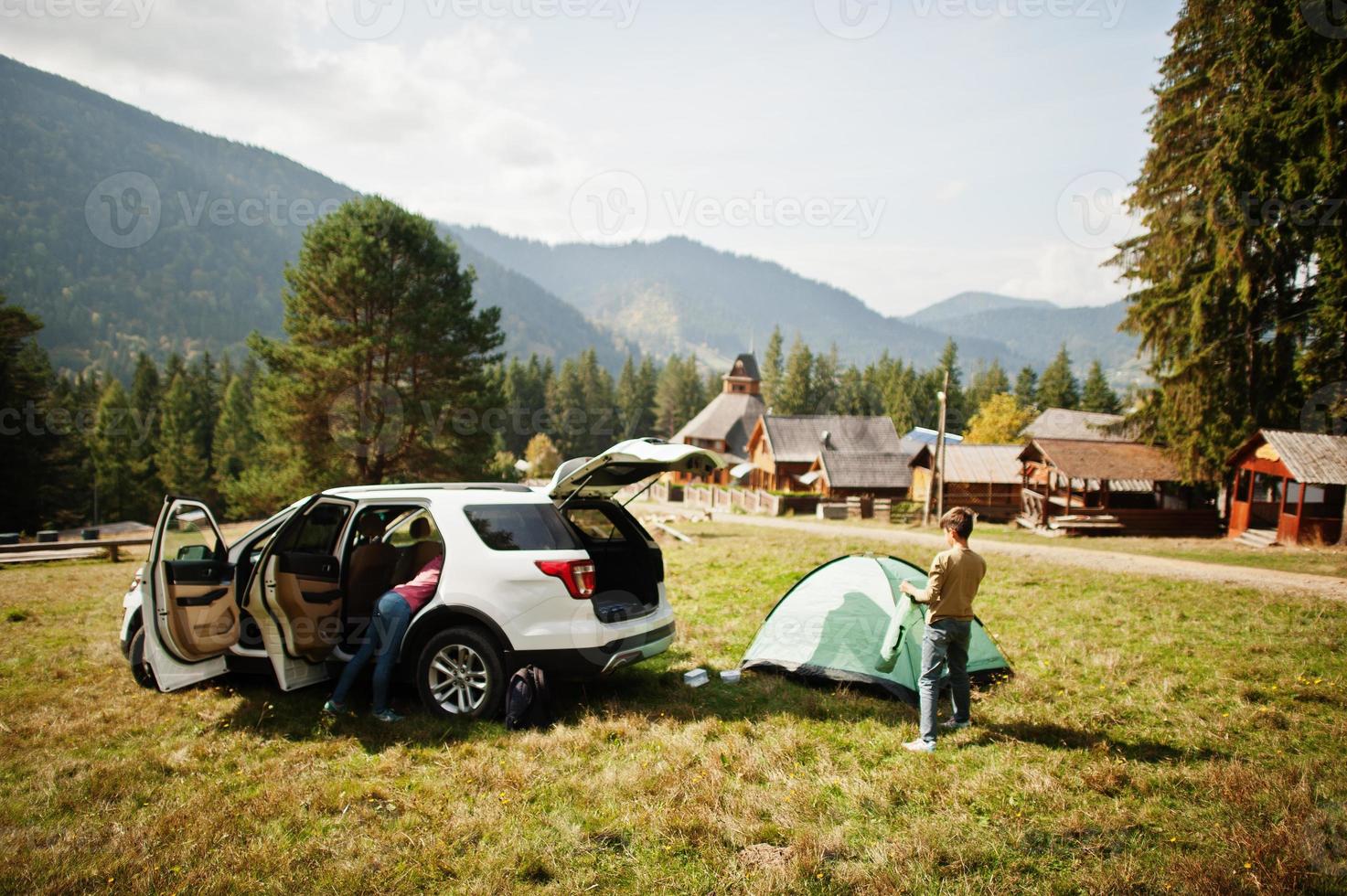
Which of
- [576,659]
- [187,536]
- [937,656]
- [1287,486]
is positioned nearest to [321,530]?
[187,536]

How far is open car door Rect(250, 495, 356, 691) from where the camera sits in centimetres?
589

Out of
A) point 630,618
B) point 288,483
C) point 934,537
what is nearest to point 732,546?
point 934,537

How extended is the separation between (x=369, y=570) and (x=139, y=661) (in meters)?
2.59

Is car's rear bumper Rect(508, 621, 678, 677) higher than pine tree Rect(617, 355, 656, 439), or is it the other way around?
pine tree Rect(617, 355, 656, 439)

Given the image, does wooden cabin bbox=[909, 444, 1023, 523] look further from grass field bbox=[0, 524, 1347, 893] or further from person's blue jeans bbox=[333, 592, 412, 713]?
person's blue jeans bbox=[333, 592, 412, 713]

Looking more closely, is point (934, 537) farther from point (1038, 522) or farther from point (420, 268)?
point (420, 268)

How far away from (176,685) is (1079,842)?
22.7 feet

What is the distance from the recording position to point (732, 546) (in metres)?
19.6

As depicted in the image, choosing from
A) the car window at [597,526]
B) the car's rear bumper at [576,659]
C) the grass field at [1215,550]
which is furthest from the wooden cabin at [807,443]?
the car's rear bumper at [576,659]

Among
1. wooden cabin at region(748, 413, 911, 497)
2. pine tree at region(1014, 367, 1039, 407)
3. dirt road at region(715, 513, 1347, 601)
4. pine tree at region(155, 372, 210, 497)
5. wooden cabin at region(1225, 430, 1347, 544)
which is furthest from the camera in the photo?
pine tree at region(1014, 367, 1039, 407)

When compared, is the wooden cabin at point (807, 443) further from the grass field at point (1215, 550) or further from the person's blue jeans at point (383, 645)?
the person's blue jeans at point (383, 645)

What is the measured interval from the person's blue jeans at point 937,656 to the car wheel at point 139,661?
7.62 meters

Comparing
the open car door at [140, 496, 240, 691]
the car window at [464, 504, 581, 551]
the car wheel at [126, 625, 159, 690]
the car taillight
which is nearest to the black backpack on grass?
the car taillight

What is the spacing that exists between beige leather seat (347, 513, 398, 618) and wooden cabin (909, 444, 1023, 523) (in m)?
32.0
